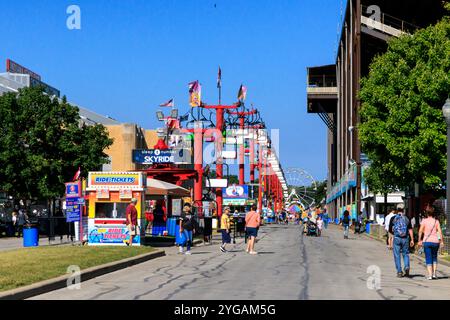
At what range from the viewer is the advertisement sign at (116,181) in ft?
102

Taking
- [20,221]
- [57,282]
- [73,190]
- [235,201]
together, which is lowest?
[57,282]

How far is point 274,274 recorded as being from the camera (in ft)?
67.2

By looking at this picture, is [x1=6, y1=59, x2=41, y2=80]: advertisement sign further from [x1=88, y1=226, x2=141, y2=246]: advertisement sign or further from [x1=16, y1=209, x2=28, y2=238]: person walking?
[x1=88, y1=226, x2=141, y2=246]: advertisement sign

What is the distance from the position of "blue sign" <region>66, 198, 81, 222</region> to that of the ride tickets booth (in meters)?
0.50

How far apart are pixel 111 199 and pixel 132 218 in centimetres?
150

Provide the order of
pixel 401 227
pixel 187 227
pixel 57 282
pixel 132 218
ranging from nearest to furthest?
pixel 57 282, pixel 401 227, pixel 187 227, pixel 132 218

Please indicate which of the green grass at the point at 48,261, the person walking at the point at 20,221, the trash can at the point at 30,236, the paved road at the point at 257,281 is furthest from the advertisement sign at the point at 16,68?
the paved road at the point at 257,281

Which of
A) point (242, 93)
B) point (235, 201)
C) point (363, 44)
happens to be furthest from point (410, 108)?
point (363, 44)

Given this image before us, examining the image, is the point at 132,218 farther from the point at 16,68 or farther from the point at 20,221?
the point at 16,68

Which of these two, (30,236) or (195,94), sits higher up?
(195,94)

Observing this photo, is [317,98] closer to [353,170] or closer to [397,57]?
[353,170]

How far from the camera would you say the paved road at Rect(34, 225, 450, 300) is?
15.5m

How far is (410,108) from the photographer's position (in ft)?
120

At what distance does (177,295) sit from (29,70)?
108436 mm
